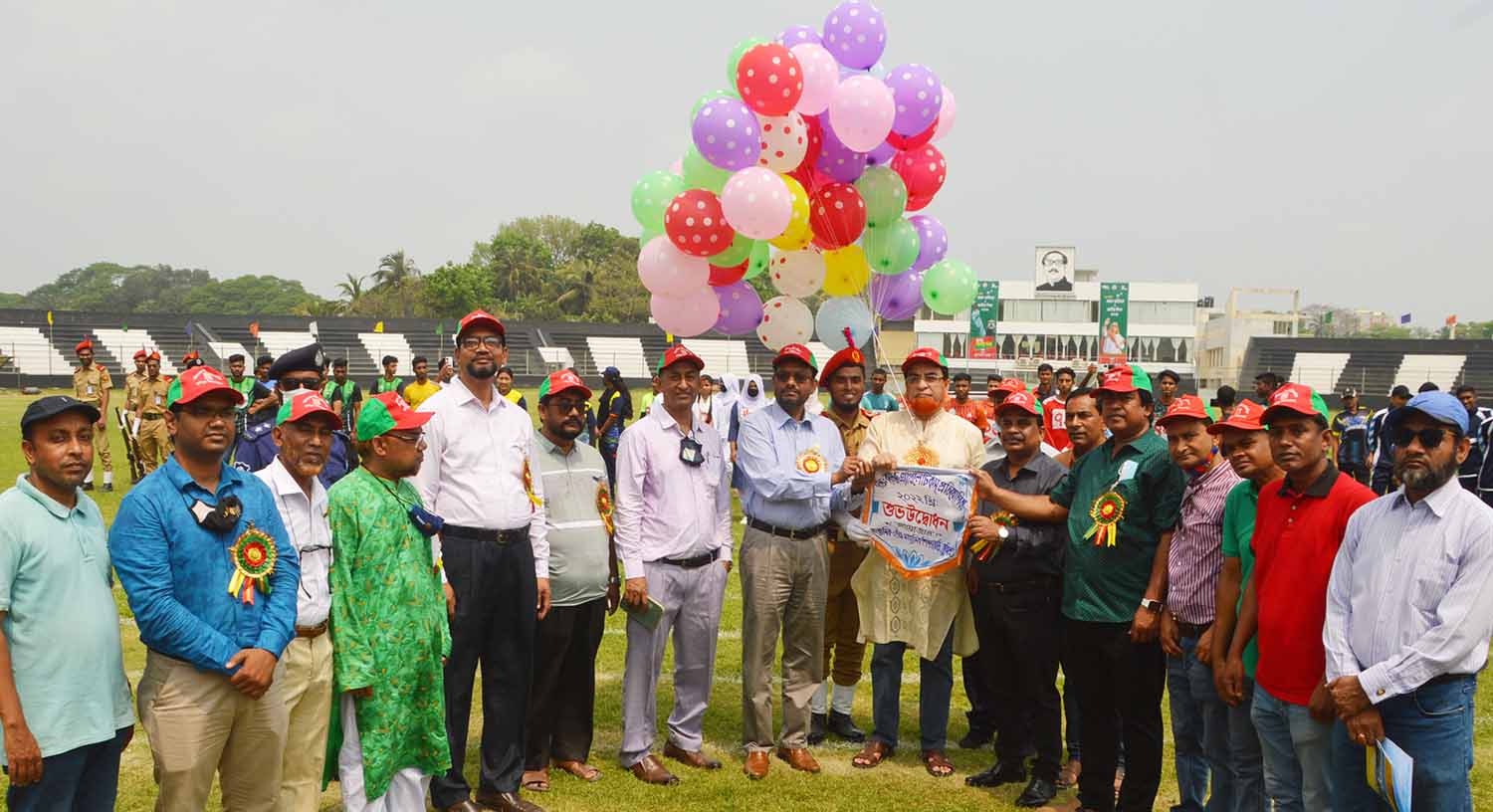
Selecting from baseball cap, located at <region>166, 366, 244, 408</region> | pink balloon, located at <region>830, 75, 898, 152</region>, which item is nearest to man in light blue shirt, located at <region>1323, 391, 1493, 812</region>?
baseball cap, located at <region>166, 366, 244, 408</region>

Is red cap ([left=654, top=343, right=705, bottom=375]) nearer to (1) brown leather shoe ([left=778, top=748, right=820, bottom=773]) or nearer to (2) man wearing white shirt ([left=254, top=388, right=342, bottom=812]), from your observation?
(2) man wearing white shirt ([left=254, top=388, right=342, bottom=812])

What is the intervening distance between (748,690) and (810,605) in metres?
0.60

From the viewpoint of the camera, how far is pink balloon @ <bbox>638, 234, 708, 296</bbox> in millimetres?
8773

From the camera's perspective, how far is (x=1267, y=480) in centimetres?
410

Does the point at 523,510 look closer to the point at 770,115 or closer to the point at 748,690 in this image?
the point at 748,690

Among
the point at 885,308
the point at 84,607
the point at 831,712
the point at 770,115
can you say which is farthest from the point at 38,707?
the point at 885,308

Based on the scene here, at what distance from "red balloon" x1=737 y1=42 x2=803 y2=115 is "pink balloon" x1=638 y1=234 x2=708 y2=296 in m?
1.48

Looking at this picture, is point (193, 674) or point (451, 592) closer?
point (193, 674)

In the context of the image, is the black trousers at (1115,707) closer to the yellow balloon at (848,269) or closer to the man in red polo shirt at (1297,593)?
the man in red polo shirt at (1297,593)

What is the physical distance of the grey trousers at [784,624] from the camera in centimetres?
547

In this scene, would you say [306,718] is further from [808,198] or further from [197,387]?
[808,198]

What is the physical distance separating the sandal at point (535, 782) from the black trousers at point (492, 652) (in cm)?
22

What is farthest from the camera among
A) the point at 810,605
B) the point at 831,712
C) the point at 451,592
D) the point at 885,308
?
the point at 885,308

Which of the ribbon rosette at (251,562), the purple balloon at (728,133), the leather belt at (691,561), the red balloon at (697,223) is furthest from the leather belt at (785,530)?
the purple balloon at (728,133)
